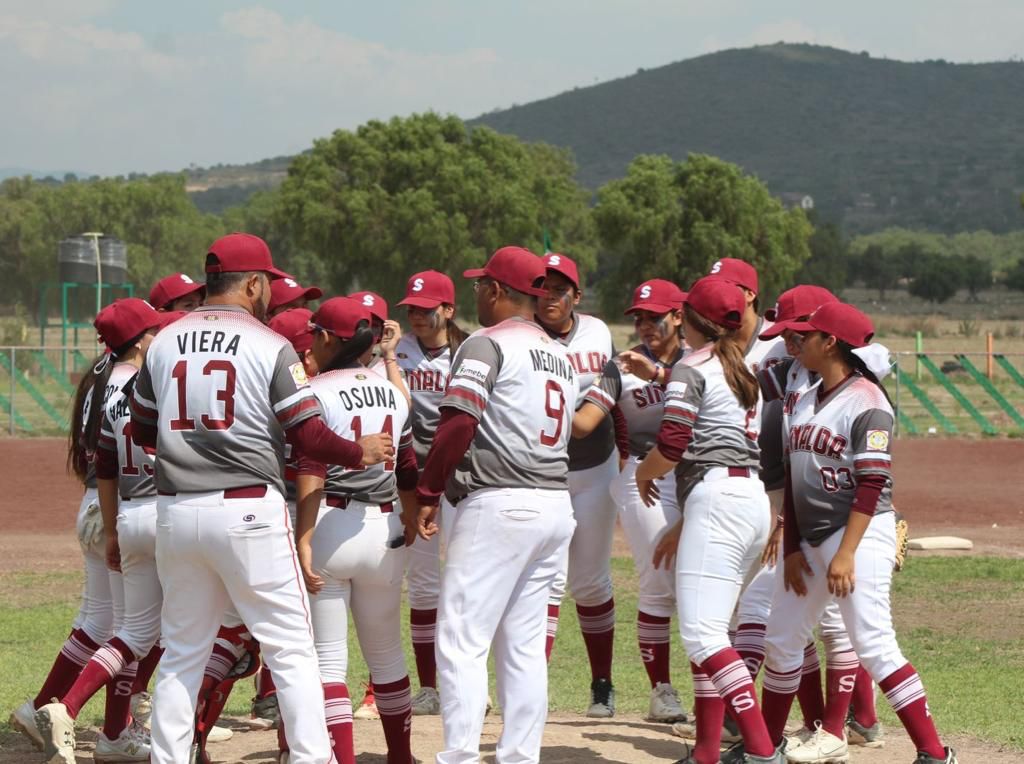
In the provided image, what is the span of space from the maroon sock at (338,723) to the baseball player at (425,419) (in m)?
1.70

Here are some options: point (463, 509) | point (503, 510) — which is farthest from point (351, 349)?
point (503, 510)

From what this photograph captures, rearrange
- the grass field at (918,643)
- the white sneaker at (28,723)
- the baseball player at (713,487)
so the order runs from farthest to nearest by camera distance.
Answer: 1. the grass field at (918,643)
2. the white sneaker at (28,723)
3. the baseball player at (713,487)

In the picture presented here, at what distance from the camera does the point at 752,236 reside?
57.1 metres

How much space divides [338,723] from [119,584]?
1.44 metres

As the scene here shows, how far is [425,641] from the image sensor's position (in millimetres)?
7625

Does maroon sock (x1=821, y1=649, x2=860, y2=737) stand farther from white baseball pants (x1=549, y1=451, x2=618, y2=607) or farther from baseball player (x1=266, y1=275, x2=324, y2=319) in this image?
baseball player (x1=266, y1=275, x2=324, y2=319)

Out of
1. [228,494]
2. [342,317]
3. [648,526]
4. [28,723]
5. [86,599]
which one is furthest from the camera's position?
[648,526]

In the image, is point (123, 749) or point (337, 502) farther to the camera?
point (123, 749)

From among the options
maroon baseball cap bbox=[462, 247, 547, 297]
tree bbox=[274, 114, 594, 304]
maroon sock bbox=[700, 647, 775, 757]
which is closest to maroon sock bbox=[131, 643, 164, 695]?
maroon baseball cap bbox=[462, 247, 547, 297]

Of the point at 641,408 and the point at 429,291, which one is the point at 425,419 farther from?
the point at 641,408

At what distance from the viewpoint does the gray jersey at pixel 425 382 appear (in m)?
7.64

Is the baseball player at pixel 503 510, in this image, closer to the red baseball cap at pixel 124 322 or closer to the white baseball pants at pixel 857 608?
the white baseball pants at pixel 857 608

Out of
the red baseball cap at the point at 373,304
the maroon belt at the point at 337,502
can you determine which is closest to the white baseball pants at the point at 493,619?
the maroon belt at the point at 337,502

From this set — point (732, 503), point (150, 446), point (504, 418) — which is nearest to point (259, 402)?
point (150, 446)
